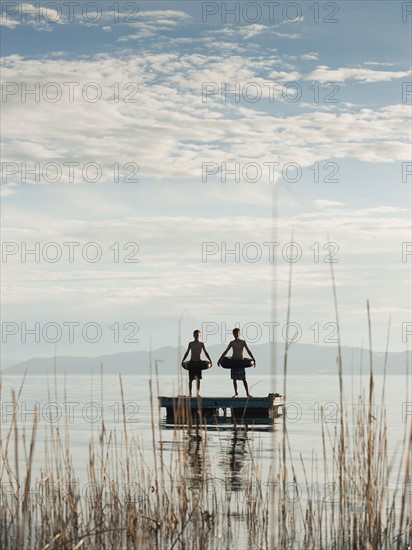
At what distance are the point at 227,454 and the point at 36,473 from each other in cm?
310

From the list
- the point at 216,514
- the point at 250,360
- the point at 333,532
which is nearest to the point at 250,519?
the point at 216,514

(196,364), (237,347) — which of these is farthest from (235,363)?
(196,364)

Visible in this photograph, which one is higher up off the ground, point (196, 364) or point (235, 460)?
point (196, 364)

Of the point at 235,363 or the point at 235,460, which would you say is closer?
the point at 235,460

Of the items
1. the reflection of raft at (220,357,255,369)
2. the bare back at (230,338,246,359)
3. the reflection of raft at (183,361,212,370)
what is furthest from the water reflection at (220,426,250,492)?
the bare back at (230,338,246,359)

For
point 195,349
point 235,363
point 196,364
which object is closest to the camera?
point 196,364

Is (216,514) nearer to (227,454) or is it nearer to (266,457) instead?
(227,454)

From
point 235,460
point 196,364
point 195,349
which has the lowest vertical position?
point 235,460

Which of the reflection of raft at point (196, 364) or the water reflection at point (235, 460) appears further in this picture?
the reflection of raft at point (196, 364)

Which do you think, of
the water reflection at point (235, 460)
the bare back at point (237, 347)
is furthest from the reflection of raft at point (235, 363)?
the water reflection at point (235, 460)

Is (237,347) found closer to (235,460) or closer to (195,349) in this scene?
(195,349)

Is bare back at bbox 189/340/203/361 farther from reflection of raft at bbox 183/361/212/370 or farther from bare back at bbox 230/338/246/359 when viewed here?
bare back at bbox 230/338/246/359

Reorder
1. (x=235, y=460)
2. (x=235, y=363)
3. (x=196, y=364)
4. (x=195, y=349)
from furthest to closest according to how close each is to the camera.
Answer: (x=235, y=363) < (x=195, y=349) < (x=196, y=364) < (x=235, y=460)

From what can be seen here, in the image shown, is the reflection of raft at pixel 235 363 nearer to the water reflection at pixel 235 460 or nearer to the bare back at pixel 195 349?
the bare back at pixel 195 349
